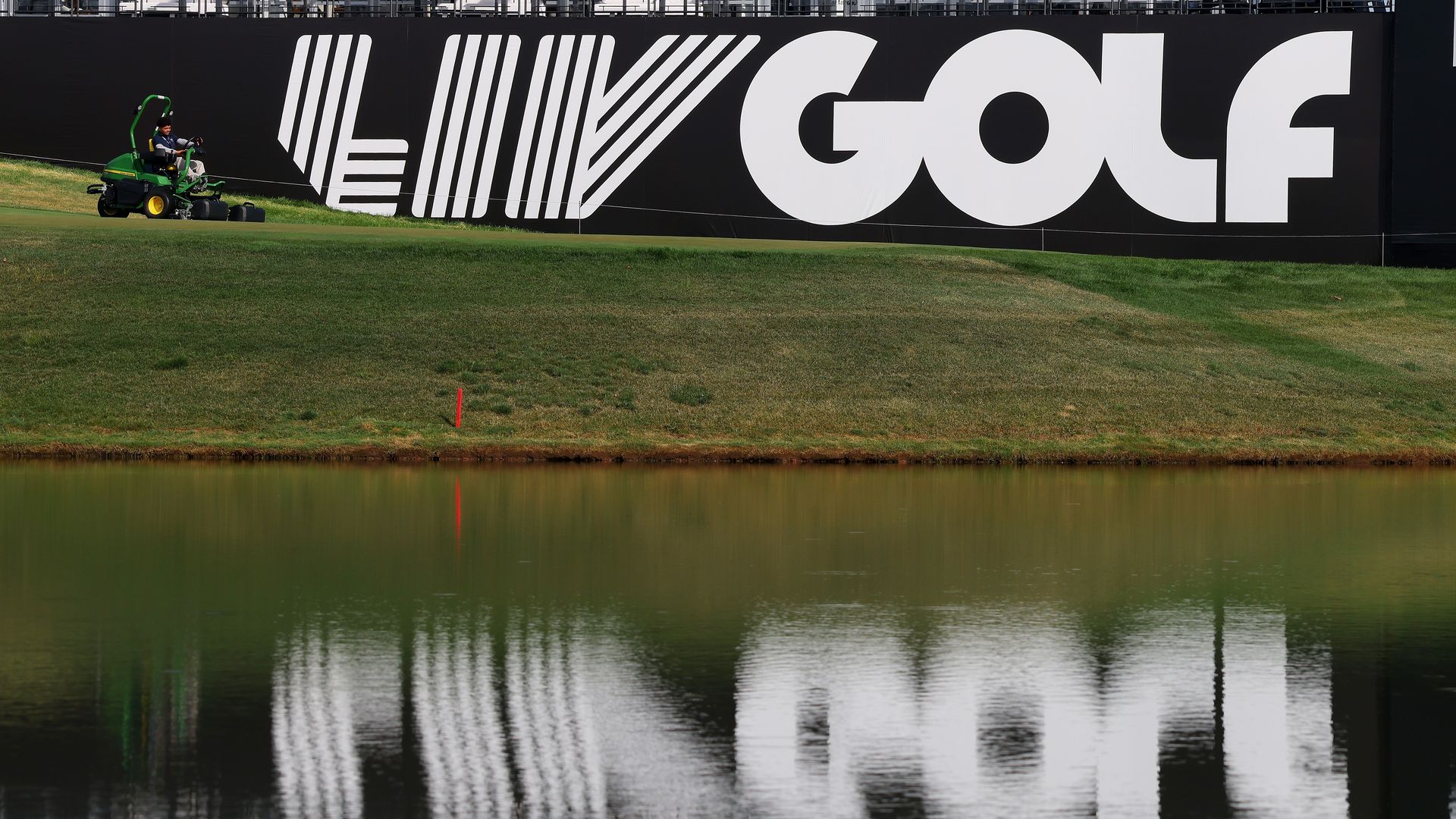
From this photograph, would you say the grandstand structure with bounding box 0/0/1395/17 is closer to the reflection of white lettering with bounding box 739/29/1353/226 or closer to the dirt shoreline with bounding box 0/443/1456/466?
the reflection of white lettering with bounding box 739/29/1353/226

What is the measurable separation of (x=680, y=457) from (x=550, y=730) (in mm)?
17145

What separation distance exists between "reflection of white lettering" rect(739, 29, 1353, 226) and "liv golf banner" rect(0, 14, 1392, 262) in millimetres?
65

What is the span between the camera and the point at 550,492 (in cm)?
2275

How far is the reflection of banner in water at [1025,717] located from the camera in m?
9.25

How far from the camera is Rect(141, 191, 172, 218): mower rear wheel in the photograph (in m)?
39.8

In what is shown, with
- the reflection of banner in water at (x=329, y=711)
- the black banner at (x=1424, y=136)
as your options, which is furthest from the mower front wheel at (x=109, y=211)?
the black banner at (x=1424, y=136)

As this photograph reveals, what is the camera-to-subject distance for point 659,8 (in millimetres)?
48594

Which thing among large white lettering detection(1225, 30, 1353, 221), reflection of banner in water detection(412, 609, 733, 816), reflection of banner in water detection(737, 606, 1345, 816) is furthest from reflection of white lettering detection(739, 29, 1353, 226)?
reflection of banner in water detection(412, 609, 733, 816)

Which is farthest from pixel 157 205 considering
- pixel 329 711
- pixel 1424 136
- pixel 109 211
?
pixel 1424 136

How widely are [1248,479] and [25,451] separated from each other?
18.9m

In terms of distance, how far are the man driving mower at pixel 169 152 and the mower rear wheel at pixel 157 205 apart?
47 centimetres

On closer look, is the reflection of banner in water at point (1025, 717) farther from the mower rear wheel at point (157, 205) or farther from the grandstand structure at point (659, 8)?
the grandstand structure at point (659, 8)

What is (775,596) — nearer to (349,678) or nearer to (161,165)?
(349,678)

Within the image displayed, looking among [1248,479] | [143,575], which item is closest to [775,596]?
[143,575]
